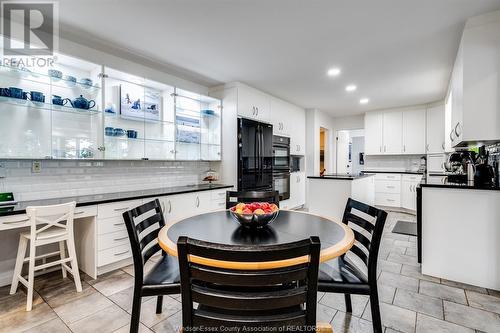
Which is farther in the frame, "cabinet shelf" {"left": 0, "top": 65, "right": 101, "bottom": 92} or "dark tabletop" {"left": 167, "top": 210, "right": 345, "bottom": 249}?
"cabinet shelf" {"left": 0, "top": 65, "right": 101, "bottom": 92}

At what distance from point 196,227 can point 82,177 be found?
1.99 meters

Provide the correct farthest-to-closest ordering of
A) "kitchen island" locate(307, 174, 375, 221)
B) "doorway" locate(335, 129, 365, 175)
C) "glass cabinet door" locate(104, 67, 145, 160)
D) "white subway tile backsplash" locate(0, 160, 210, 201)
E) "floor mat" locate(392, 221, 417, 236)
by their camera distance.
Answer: "doorway" locate(335, 129, 365, 175), "floor mat" locate(392, 221, 417, 236), "kitchen island" locate(307, 174, 375, 221), "glass cabinet door" locate(104, 67, 145, 160), "white subway tile backsplash" locate(0, 160, 210, 201)

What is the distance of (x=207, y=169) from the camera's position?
4.27m

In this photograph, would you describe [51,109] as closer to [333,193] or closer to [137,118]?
[137,118]

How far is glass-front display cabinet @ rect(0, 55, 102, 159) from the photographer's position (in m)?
2.27

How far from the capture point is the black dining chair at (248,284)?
0.80m

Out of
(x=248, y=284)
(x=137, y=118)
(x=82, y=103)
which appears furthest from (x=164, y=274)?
(x=137, y=118)

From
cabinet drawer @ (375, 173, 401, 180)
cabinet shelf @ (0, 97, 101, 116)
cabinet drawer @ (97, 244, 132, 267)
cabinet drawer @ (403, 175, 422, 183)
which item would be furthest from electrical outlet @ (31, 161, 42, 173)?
cabinet drawer @ (403, 175, 422, 183)

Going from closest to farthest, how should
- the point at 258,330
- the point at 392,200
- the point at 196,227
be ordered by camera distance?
the point at 258,330 → the point at 196,227 → the point at 392,200

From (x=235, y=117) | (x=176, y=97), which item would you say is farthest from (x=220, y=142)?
(x=176, y=97)

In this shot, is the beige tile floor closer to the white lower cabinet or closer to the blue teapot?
the blue teapot

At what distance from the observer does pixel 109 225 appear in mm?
2490

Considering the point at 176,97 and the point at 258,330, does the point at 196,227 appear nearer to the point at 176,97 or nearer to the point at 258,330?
the point at 258,330
